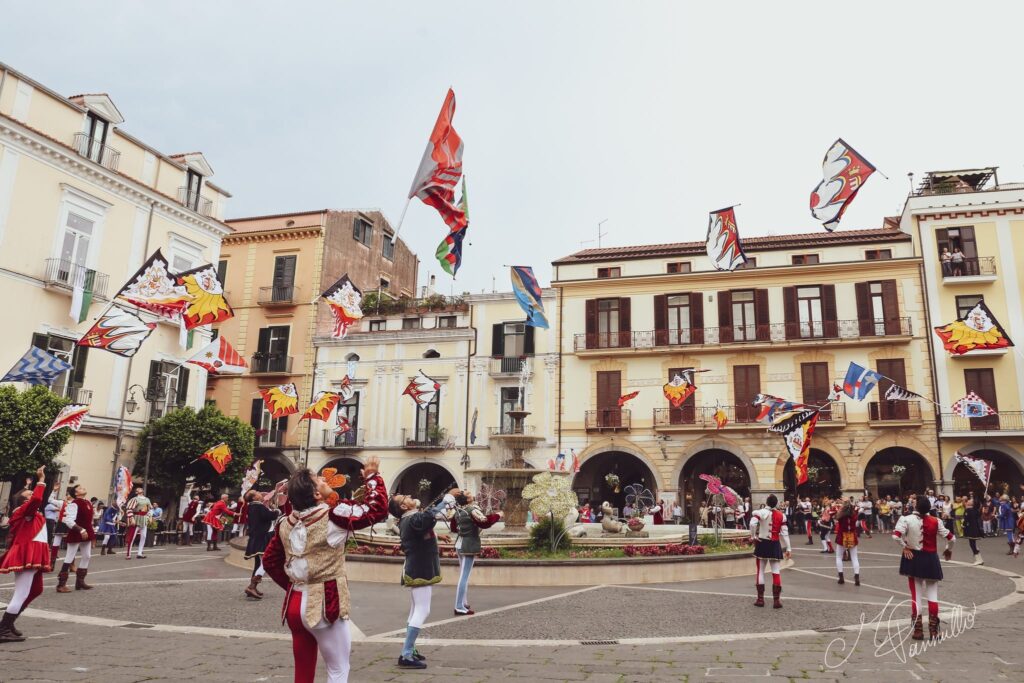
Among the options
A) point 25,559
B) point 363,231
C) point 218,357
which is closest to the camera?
point 25,559

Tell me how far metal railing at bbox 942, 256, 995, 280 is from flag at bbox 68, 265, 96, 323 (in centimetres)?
3422

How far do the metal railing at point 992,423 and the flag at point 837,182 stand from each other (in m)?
16.9

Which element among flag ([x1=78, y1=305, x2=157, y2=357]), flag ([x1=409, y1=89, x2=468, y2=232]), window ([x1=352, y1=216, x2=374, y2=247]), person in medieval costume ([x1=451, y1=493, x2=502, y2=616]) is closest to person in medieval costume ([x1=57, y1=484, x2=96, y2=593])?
person in medieval costume ([x1=451, y1=493, x2=502, y2=616])

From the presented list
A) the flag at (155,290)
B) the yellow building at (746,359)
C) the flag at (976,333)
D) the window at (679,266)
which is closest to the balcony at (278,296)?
the yellow building at (746,359)

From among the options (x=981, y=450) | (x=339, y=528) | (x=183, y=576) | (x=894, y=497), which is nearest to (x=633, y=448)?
(x=894, y=497)

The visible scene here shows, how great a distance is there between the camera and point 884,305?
102 feet

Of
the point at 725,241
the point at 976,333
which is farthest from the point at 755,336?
the point at 725,241

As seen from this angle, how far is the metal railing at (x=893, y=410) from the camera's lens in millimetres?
29703

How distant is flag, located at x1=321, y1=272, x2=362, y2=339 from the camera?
21.7 meters

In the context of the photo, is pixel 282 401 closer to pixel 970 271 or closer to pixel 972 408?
pixel 972 408

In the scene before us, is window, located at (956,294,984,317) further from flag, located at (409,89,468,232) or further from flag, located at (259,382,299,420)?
flag, located at (259,382,299,420)

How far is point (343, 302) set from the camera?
2189 cm

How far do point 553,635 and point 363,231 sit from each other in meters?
35.7

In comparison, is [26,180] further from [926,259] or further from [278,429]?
[926,259]
